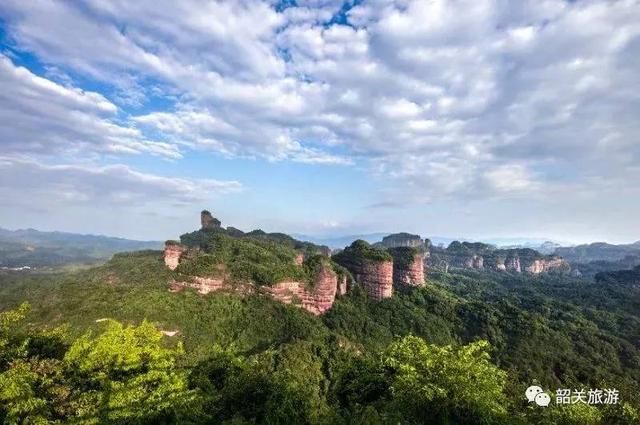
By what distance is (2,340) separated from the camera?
29969 millimetres

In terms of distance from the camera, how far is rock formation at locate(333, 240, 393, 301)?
10456 centimetres

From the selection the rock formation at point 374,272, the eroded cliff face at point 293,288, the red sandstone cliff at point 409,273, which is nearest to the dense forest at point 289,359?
the eroded cliff face at point 293,288

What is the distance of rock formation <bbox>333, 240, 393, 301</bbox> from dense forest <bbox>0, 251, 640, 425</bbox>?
3.40 m

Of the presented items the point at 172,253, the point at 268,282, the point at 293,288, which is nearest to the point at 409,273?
the point at 293,288

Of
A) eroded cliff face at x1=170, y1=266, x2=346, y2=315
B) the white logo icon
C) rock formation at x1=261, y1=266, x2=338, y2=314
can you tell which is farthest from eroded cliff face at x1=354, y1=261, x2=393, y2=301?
the white logo icon

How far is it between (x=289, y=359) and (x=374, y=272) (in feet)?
172

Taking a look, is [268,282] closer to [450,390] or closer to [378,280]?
[378,280]

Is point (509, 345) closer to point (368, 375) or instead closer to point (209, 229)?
point (368, 375)

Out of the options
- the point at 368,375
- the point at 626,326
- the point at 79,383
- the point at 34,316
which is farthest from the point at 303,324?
the point at 626,326

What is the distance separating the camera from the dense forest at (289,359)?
2569 cm

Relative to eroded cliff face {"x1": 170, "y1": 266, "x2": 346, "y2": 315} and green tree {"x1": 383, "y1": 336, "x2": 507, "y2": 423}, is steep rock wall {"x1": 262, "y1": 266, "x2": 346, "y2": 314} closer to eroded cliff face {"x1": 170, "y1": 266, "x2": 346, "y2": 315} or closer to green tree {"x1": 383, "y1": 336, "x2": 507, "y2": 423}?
eroded cliff face {"x1": 170, "y1": 266, "x2": 346, "y2": 315}

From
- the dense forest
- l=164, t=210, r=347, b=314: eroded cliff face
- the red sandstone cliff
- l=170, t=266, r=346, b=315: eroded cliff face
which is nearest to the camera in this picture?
the dense forest

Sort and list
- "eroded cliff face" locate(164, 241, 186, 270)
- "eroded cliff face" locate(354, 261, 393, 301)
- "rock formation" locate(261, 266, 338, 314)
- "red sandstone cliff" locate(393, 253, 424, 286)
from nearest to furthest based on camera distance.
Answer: "rock formation" locate(261, 266, 338, 314)
"eroded cliff face" locate(354, 261, 393, 301)
"eroded cliff face" locate(164, 241, 186, 270)
"red sandstone cliff" locate(393, 253, 424, 286)

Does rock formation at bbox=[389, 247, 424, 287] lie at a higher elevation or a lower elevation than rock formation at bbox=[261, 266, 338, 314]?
higher
